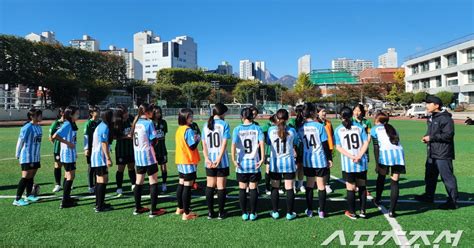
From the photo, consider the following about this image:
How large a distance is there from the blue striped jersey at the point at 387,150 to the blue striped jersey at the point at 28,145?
6149 millimetres

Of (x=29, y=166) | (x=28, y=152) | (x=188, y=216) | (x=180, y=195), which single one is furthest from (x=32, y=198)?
(x=188, y=216)

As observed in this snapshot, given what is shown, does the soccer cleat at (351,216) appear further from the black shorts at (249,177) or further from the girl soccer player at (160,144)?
the girl soccer player at (160,144)

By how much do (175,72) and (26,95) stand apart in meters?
34.1

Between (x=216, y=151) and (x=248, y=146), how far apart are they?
52 centimetres

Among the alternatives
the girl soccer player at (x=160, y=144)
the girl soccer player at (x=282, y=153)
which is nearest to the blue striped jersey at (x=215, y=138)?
the girl soccer player at (x=282, y=153)

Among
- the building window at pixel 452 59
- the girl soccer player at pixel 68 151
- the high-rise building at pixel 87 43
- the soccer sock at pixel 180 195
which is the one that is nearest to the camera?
the soccer sock at pixel 180 195

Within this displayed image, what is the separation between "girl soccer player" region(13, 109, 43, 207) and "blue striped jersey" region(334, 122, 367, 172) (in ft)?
18.1

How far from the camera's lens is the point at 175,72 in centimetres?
8412

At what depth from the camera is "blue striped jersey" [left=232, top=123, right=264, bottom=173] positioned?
5328 mm

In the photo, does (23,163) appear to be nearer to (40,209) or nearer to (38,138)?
(38,138)

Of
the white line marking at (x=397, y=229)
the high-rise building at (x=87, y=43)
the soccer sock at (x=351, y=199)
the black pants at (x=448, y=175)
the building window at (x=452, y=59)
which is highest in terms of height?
the high-rise building at (x=87, y=43)

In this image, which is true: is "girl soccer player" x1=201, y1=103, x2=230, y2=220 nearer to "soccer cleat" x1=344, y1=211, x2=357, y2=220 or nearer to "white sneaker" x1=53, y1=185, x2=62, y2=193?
"soccer cleat" x1=344, y1=211, x2=357, y2=220

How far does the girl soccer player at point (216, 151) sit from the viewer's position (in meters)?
5.39

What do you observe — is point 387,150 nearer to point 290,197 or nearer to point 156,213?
point 290,197
